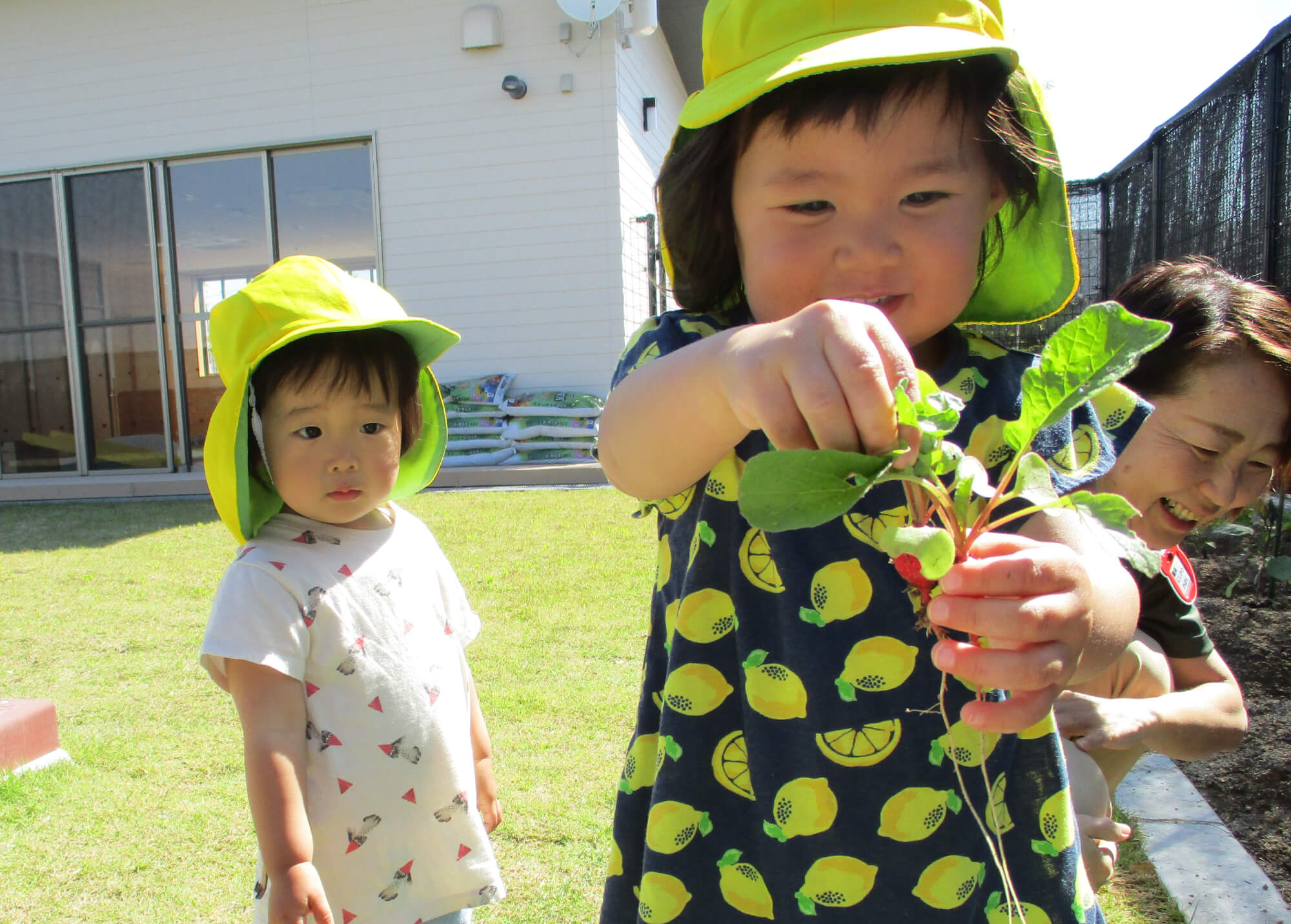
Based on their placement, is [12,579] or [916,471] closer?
[916,471]

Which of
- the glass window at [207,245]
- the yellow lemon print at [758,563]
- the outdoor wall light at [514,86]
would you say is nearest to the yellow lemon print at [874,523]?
the yellow lemon print at [758,563]

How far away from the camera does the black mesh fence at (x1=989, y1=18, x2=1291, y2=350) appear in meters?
3.65

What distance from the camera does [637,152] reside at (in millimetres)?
9883

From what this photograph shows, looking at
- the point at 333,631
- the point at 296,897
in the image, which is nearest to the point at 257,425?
the point at 333,631

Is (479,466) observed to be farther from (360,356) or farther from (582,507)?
(360,356)

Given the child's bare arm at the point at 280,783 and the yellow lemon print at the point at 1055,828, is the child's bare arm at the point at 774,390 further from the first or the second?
the child's bare arm at the point at 280,783

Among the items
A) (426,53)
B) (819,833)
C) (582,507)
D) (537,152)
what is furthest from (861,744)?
(426,53)

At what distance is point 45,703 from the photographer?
9.01 feet

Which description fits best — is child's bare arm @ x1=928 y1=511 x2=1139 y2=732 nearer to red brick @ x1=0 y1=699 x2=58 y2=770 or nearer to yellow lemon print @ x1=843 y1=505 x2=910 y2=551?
yellow lemon print @ x1=843 y1=505 x2=910 y2=551

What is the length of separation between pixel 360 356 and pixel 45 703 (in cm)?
196

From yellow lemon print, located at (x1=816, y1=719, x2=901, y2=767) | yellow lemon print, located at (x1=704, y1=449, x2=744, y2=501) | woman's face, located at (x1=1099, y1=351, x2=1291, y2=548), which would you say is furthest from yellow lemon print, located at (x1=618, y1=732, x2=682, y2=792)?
woman's face, located at (x1=1099, y1=351, x2=1291, y2=548)

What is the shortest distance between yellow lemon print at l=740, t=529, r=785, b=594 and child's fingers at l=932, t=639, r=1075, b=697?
344mm

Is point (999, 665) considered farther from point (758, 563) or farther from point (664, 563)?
point (664, 563)

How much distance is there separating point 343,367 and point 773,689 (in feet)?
3.36
